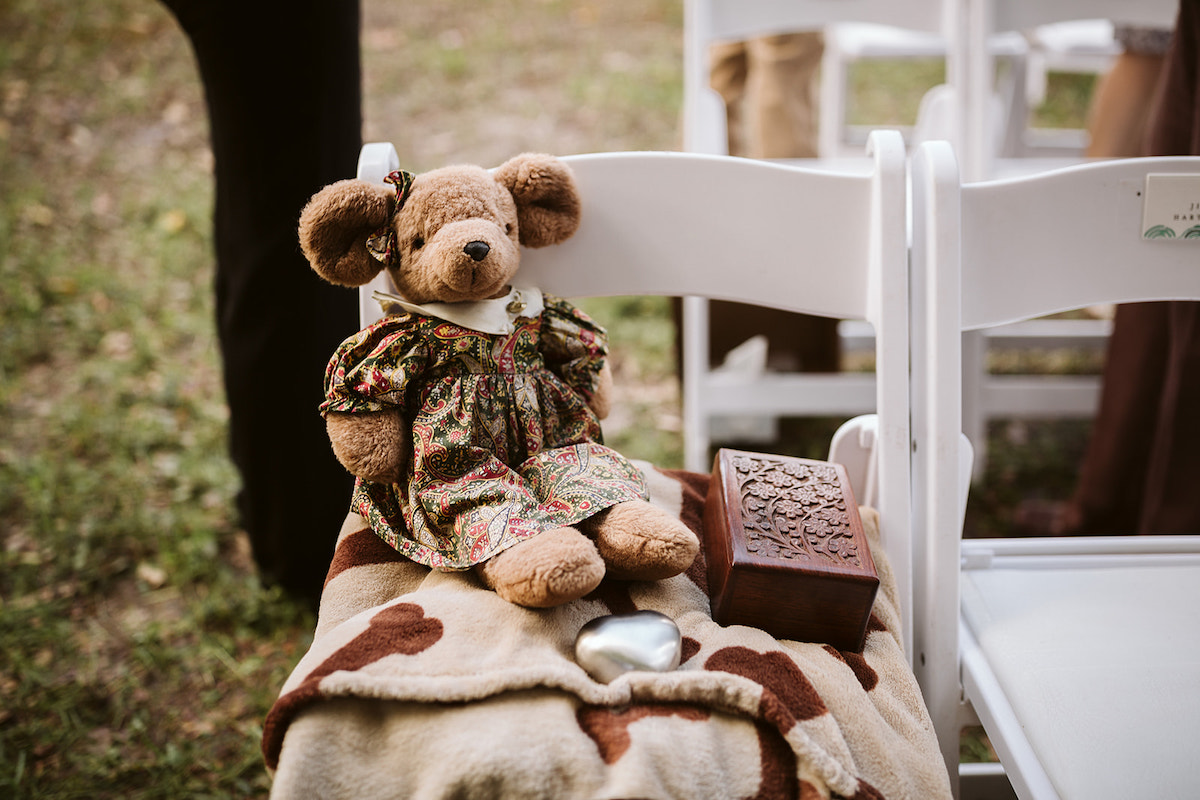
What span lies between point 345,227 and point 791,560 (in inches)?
17.6

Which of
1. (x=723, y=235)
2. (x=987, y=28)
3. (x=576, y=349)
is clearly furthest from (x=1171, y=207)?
(x=987, y=28)

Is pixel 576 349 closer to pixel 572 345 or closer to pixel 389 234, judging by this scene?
pixel 572 345

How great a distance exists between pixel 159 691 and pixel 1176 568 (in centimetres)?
132

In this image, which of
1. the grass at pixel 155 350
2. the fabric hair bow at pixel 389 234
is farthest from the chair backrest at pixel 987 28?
the fabric hair bow at pixel 389 234

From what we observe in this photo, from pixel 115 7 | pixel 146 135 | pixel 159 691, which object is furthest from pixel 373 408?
pixel 115 7

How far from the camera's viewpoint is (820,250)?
0.89m


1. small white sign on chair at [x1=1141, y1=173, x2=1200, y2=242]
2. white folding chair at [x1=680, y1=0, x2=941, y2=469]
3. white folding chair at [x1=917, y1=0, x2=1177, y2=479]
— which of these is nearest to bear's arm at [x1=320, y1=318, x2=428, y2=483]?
small white sign on chair at [x1=1141, y1=173, x2=1200, y2=242]

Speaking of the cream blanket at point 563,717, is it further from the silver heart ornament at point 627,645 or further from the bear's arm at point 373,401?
the bear's arm at point 373,401

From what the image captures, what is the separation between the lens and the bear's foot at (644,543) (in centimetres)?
71

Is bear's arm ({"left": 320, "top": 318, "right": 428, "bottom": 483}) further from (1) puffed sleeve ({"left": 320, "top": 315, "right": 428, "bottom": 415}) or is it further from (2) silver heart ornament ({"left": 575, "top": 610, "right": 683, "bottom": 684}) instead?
(2) silver heart ornament ({"left": 575, "top": 610, "right": 683, "bottom": 684})

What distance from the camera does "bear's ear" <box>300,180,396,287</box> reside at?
2.48 feet

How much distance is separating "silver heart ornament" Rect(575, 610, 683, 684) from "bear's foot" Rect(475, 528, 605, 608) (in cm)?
3

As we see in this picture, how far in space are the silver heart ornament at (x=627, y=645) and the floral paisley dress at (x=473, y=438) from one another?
97 millimetres

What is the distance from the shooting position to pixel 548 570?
0.66m
